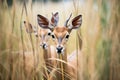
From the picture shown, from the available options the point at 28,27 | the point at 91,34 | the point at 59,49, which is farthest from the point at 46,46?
the point at 91,34

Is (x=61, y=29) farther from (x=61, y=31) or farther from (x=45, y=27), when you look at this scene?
(x=45, y=27)

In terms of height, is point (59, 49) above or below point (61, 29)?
below

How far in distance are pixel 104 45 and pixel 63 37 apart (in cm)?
35

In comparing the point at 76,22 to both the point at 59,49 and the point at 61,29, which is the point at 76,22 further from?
the point at 59,49

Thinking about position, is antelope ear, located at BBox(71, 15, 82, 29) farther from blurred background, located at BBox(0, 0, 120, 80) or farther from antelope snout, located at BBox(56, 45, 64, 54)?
antelope snout, located at BBox(56, 45, 64, 54)

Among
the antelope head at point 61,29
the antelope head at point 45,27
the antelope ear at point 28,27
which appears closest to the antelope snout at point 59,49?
the antelope head at point 61,29

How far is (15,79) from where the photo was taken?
7.91ft

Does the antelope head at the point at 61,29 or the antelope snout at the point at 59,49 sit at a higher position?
the antelope head at the point at 61,29

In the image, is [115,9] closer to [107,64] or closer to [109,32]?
[109,32]

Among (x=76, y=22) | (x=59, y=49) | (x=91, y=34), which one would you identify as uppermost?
(x=76, y=22)

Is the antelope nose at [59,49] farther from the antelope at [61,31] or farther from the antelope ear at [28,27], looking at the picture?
the antelope ear at [28,27]

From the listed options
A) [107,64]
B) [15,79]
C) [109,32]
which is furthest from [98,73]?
[15,79]

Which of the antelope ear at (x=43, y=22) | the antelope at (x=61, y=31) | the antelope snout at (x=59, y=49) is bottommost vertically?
the antelope snout at (x=59, y=49)

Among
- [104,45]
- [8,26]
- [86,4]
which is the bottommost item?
[104,45]
